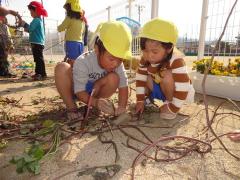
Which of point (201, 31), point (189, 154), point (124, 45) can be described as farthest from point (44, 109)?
point (201, 31)

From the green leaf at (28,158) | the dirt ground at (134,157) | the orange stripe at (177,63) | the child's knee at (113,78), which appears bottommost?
the dirt ground at (134,157)

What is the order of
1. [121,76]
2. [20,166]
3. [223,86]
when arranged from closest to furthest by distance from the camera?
1. [20,166]
2. [121,76]
3. [223,86]

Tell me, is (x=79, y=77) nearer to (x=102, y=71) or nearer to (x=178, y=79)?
(x=102, y=71)

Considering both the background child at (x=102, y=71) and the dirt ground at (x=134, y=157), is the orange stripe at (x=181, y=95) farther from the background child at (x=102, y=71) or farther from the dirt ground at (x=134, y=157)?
the background child at (x=102, y=71)

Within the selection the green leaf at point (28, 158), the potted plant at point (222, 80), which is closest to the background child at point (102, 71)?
the green leaf at point (28, 158)

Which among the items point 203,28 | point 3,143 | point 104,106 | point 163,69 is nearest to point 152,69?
point 163,69

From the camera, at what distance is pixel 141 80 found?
2078 millimetres

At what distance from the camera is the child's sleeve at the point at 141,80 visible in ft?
6.72

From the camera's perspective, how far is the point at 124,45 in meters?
1.56

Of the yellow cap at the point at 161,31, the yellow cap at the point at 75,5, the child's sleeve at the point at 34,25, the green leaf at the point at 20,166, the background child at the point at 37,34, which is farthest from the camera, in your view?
the child's sleeve at the point at 34,25

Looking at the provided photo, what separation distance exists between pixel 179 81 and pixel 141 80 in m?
0.34

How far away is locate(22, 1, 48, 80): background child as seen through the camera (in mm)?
4047

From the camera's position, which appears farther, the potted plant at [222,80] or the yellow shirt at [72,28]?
the yellow shirt at [72,28]

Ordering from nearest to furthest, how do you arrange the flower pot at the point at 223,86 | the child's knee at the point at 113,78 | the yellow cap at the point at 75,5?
the child's knee at the point at 113,78 → the flower pot at the point at 223,86 → the yellow cap at the point at 75,5
